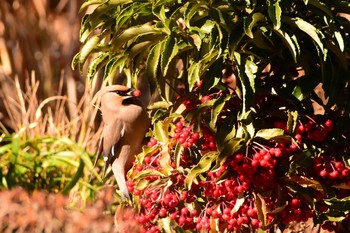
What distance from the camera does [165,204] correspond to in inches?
127

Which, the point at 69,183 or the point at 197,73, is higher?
the point at 197,73

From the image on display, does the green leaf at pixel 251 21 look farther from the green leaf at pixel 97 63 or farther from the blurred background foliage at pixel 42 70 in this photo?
the blurred background foliage at pixel 42 70

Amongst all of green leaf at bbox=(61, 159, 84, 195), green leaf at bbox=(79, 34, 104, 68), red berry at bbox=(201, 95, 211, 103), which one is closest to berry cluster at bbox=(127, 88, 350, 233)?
red berry at bbox=(201, 95, 211, 103)

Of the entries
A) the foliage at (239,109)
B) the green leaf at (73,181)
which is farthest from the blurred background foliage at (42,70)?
the foliage at (239,109)

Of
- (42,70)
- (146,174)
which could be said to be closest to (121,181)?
(146,174)

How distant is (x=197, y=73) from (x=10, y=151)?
306 centimetres

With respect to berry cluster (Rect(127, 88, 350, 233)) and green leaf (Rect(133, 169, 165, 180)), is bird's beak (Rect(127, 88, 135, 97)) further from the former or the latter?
green leaf (Rect(133, 169, 165, 180))

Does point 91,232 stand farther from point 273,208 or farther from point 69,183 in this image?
point 69,183

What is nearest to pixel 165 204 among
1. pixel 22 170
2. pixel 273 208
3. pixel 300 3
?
pixel 273 208

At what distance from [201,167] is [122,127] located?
1.91 ft

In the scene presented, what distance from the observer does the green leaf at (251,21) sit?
2721mm

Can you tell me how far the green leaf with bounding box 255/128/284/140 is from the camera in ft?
9.71

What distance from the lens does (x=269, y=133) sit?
9.79ft

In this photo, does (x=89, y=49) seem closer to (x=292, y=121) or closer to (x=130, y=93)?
(x=130, y=93)
